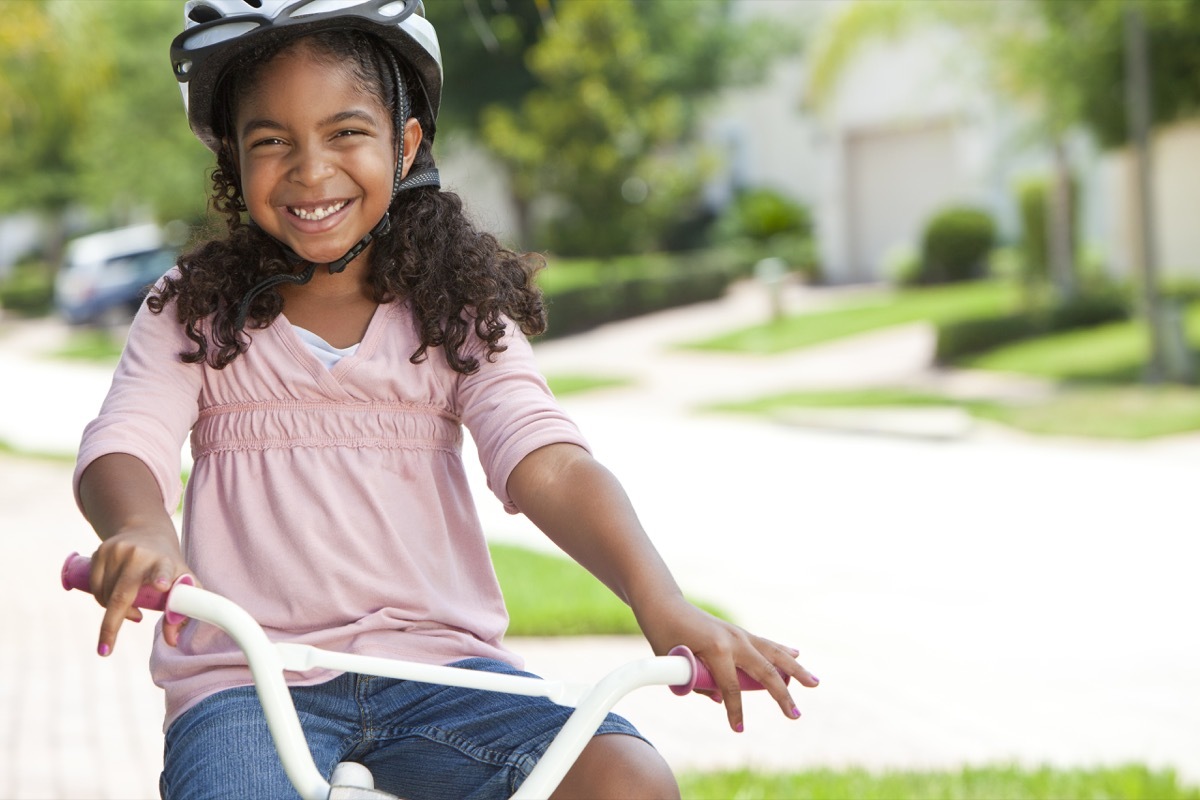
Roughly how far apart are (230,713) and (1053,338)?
716 inches

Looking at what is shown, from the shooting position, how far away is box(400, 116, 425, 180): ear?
8.55 ft

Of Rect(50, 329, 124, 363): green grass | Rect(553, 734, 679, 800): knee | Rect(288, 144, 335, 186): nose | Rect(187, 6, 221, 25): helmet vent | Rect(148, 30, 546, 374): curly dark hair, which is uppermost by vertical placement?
Rect(187, 6, 221, 25): helmet vent

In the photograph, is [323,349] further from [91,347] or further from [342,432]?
[91,347]

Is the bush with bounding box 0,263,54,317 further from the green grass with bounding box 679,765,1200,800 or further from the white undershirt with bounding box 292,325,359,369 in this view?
the white undershirt with bounding box 292,325,359,369

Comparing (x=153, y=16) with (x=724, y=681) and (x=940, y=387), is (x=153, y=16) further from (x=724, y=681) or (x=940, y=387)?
(x=724, y=681)

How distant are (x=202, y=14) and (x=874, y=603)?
5.53 meters

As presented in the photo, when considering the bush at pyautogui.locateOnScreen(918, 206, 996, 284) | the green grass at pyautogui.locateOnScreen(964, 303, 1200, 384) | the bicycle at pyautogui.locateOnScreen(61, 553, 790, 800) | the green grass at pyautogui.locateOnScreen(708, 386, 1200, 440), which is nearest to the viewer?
the bicycle at pyautogui.locateOnScreen(61, 553, 790, 800)

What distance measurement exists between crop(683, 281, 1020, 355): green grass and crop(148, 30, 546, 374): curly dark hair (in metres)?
18.4

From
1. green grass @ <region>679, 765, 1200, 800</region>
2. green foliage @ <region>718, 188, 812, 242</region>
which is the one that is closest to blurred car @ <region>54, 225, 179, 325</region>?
green foliage @ <region>718, 188, 812, 242</region>

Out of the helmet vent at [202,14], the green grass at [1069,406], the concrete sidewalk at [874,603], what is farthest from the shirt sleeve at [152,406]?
the green grass at [1069,406]

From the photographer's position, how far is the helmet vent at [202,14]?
238 centimetres

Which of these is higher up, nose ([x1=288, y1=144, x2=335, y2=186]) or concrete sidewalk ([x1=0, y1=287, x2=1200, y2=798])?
nose ([x1=288, y1=144, x2=335, y2=186])

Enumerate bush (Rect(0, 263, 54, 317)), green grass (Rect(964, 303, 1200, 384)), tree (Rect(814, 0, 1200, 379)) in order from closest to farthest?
tree (Rect(814, 0, 1200, 379))
green grass (Rect(964, 303, 1200, 384))
bush (Rect(0, 263, 54, 317))

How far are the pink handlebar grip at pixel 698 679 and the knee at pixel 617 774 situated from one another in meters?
0.12
